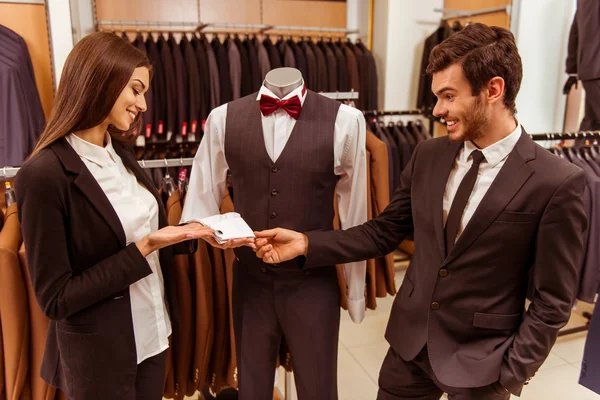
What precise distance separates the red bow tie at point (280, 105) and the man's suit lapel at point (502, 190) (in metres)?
0.69

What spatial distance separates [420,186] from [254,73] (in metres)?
2.94

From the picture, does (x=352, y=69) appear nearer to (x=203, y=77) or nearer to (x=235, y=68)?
(x=235, y=68)

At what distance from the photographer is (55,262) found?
130cm

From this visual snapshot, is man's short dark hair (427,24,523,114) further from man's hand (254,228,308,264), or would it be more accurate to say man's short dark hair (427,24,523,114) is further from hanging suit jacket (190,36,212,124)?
hanging suit jacket (190,36,212,124)

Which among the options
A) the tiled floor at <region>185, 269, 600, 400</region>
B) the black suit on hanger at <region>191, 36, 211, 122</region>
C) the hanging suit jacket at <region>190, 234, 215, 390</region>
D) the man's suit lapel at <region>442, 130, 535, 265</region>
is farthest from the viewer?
the black suit on hanger at <region>191, 36, 211, 122</region>

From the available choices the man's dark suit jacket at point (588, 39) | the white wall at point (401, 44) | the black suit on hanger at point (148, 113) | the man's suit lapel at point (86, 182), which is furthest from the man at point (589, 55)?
the man's suit lapel at point (86, 182)

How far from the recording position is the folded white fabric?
1492 mm

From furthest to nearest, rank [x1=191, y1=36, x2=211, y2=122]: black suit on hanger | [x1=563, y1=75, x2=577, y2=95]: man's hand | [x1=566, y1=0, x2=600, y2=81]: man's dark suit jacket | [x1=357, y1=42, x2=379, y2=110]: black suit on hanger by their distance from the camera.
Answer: [x1=357, y1=42, x2=379, y2=110]: black suit on hanger
[x1=191, y1=36, x2=211, y2=122]: black suit on hanger
[x1=563, y1=75, x2=577, y2=95]: man's hand
[x1=566, y1=0, x2=600, y2=81]: man's dark suit jacket

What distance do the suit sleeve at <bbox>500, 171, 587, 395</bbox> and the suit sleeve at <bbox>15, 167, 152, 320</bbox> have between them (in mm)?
1112

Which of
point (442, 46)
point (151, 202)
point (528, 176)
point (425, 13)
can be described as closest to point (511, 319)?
point (528, 176)

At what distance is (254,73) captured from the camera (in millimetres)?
4227

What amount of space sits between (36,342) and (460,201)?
162 cm

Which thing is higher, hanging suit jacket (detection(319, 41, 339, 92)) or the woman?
hanging suit jacket (detection(319, 41, 339, 92))

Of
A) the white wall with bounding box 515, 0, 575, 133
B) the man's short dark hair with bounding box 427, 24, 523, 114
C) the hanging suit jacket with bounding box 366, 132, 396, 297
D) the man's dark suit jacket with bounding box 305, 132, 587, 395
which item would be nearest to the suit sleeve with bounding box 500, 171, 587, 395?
the man's dark suit jacket with bounding box 305, 132, 587, 395
